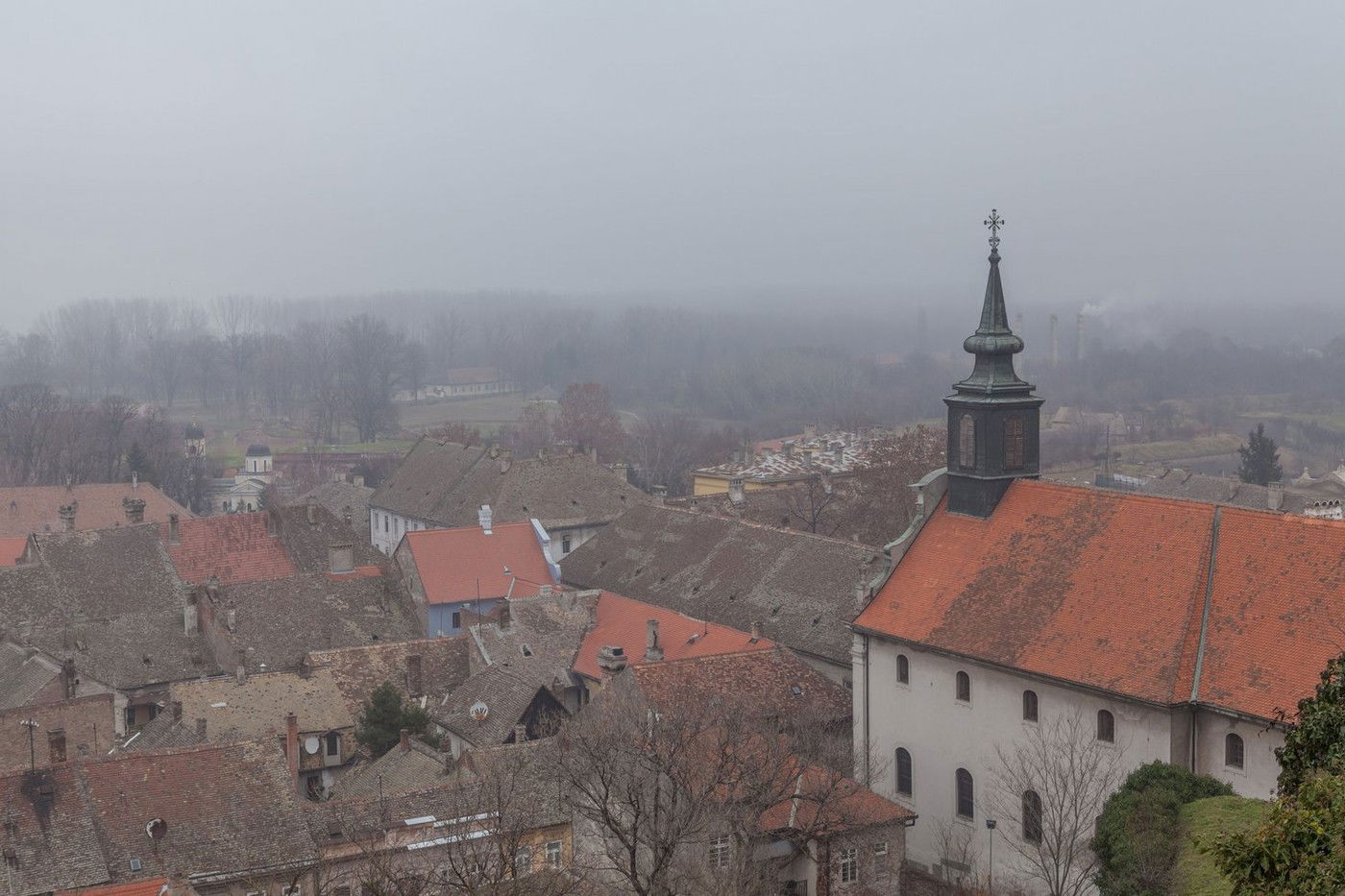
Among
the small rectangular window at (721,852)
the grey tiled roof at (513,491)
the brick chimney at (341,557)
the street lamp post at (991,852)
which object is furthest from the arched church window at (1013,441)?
the grey tiled roof at (513,491)

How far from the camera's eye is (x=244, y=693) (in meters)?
45.5

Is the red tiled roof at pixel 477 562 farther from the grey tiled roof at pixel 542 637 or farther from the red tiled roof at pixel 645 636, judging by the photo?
the red tiled roof at pixel 645 636

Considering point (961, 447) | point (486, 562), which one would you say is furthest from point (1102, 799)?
point (486, 562)

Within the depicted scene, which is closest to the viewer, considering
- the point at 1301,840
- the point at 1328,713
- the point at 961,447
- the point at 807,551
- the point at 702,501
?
the point at 1301,840

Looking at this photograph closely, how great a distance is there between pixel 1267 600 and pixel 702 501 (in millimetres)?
43651

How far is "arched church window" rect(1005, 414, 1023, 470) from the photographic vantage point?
1567 inches

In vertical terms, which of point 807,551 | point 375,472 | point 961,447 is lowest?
point 375,472

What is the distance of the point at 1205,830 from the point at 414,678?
25.9 meters

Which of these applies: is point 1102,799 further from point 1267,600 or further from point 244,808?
point 244,808

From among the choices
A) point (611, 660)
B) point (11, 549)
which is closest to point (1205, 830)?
point (611, 660)

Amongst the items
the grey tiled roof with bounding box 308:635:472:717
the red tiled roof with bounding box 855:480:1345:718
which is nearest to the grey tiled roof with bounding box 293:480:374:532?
the grey tiled roof with bounding box 308:635:472:717

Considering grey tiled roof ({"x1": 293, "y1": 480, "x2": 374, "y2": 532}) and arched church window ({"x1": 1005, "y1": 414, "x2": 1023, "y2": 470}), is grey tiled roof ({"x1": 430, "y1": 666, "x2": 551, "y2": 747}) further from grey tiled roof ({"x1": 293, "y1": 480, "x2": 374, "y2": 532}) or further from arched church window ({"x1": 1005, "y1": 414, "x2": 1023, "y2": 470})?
grey tiled roof ({"x1": 293, "y1": 480, "x2": 374, "y2": 532})

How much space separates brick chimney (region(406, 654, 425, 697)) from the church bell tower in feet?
57.2

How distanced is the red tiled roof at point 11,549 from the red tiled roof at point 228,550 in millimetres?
6487
